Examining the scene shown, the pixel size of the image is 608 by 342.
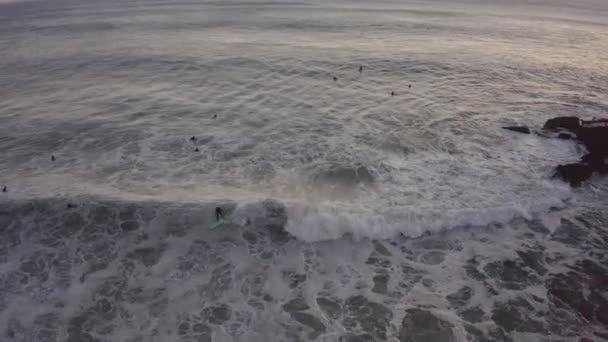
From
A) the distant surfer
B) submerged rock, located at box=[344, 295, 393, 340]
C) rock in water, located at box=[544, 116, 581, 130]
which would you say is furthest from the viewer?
rock in water, located at box=[544, 116, 581, 130]

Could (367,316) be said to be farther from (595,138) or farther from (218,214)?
(595,138)

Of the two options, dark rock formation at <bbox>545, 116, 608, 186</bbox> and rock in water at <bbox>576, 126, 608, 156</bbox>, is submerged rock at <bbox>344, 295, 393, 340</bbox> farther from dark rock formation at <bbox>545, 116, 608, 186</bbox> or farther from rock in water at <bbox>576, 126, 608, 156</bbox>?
rock in water at <bbox>576, 126, 608, 156</bbox>

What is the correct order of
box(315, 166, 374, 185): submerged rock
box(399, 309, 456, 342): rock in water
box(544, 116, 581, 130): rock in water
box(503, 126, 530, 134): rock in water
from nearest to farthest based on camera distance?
box(399, 309, 456, 342): rock in water < box(315, 166, 374, 185): submerged rock < box(544, 116, 581, 130): rock in water < box(503, 126, 530, 134): rock in water

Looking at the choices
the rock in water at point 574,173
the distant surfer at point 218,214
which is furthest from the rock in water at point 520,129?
the distant surfer at point 218,214

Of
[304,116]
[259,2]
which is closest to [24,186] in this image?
[304,116]

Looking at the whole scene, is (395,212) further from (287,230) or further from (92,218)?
(92,218)

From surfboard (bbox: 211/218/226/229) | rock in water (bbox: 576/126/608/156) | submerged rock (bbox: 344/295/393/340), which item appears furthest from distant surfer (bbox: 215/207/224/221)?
rock in water (bbox: 576/126/608/156)

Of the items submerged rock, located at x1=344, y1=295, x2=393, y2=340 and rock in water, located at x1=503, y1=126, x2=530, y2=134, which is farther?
rock in water, located at x1=503, y1=126, x2=530, y2=134

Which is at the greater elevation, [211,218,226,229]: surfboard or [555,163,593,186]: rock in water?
[555,163,593,186]: rock in water
